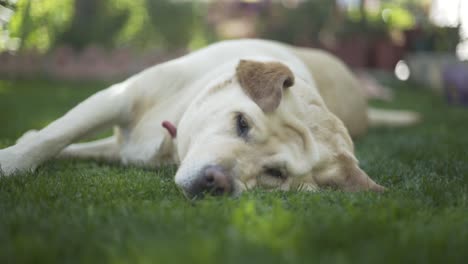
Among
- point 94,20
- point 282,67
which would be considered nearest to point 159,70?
point 282,67

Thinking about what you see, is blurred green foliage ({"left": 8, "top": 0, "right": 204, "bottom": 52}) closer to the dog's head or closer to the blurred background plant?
the blurred background plant

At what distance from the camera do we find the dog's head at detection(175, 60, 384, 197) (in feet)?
8.82

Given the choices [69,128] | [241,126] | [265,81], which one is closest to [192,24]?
[69,128]

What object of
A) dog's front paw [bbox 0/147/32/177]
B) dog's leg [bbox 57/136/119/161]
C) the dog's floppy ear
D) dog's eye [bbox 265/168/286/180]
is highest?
the dog's floppy ear

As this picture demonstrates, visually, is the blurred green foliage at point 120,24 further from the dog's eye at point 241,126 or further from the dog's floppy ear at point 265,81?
the dog's eye at point 241,126

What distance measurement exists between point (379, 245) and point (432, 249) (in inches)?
6.8

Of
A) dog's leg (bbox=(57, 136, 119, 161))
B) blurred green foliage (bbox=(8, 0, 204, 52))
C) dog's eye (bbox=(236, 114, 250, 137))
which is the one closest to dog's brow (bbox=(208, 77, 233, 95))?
dog's eye (bbox=(236, 114, 250, 137))

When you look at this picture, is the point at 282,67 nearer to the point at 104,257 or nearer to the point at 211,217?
the point at 211,217

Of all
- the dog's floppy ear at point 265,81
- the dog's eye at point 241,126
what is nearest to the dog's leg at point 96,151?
the dog's floppy ear at point 265,81

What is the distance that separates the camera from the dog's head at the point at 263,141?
269 cm

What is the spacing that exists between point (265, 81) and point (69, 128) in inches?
46.9

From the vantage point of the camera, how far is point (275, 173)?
290 cm

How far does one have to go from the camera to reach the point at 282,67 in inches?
124

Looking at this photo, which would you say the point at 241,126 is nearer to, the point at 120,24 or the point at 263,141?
the point at 263,141
